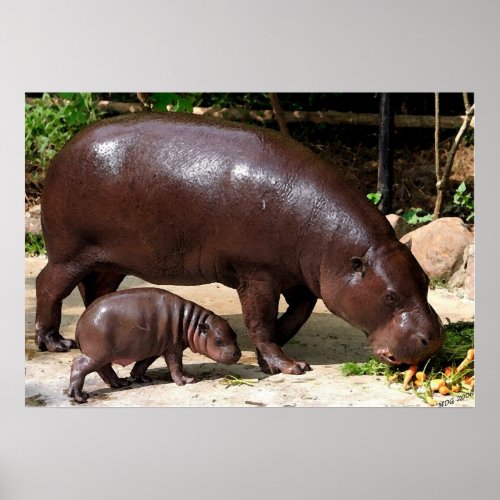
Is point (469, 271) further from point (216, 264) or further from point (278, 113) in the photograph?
point (216, 264)

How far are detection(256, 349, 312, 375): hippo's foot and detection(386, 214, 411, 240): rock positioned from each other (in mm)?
1291

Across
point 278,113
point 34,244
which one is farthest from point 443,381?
point 34,244

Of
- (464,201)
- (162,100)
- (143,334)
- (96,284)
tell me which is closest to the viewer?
(143,334)

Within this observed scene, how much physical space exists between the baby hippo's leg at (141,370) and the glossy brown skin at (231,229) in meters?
0.45

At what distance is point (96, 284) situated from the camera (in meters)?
5.26

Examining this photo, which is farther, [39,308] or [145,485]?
[39,308]

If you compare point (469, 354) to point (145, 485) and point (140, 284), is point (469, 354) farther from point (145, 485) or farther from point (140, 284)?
point (140, 284)

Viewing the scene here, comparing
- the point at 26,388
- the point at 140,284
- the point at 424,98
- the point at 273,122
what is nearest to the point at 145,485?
the point at 26,388

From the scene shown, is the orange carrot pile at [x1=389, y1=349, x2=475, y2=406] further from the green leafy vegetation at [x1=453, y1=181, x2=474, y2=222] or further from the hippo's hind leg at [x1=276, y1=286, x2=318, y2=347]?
the green leafy vegetation at [x1=453, y1=181, x2=474, y2=222]

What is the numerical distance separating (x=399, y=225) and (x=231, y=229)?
4.89 ft

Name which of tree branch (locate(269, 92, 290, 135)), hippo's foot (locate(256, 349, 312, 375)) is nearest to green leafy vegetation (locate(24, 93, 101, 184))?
tree branch (locate(269, 92, 290, 135))

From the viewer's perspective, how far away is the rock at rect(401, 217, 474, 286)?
230 inches
